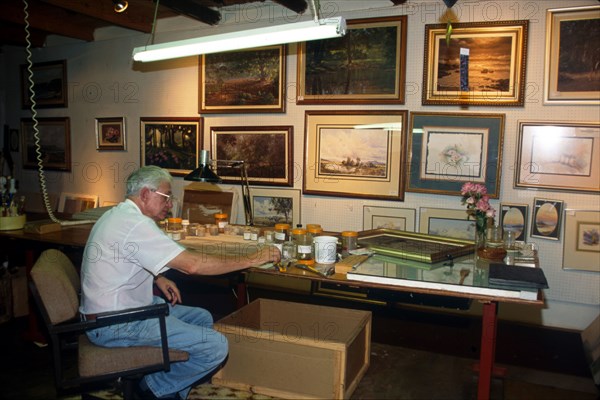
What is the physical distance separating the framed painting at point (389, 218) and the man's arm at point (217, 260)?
1362 millimetres

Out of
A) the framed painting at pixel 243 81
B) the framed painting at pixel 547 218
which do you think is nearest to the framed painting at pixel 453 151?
the framed painting at pixel 547 218

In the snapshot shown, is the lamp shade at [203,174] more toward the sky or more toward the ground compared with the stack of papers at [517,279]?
more toward the sky

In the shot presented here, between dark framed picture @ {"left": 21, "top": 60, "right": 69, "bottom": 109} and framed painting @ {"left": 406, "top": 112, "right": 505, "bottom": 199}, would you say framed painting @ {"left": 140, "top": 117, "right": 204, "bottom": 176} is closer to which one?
dark framed picture @ {"left": 21, "top": 60, "right": 69, "bottom": 109}

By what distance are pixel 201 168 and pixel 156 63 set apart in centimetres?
200

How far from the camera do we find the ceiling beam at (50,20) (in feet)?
15.4

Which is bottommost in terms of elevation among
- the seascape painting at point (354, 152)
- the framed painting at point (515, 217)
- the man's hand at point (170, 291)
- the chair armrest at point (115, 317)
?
the man's hand at point (170, 291)

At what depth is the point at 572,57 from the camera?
11.5ft

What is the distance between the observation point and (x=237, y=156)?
4.74 meters

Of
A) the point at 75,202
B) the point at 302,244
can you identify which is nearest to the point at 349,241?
the point at 302,244

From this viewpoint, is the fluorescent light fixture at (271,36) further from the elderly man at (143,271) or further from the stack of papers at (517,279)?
the stack of papers at (517,279)

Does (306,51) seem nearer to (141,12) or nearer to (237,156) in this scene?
(237,156)

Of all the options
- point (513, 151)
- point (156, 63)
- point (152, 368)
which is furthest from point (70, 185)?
point (513, 151)

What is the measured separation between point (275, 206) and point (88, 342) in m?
2.41

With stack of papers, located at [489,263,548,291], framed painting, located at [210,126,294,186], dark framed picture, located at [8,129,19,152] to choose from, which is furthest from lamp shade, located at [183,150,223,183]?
dark framed picture, located at [8,129,19,152]
